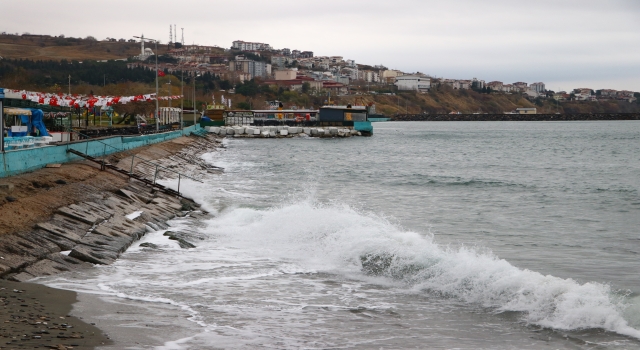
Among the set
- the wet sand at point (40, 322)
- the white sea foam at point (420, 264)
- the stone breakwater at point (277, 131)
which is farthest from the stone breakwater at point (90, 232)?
the stone breakwater at point (277, 131)

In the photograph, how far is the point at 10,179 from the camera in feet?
59.4

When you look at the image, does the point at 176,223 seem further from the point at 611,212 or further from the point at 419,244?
the point at 611,212

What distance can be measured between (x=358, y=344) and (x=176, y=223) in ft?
36.6

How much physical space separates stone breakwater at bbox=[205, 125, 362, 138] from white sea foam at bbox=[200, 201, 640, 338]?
7552cm

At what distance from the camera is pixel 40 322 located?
855 cm

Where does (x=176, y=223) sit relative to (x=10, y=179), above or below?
below

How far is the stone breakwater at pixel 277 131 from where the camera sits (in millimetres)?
96562

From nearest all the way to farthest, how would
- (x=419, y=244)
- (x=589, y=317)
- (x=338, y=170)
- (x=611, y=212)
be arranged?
(x=589, y=317) < (x=419, y=244) < (x=611, y=212) < (x=338, y=170)

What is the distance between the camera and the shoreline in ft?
27.6

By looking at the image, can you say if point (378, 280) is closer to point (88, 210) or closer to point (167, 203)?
point (88, 210)

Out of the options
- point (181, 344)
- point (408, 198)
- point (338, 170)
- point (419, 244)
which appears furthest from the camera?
point (338, 170)

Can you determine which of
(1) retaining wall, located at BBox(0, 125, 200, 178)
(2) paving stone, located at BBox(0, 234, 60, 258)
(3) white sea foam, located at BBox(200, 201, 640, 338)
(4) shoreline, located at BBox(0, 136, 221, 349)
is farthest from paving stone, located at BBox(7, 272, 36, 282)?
(1) retaining wall, located at BBox(0, 125, 200, 178)

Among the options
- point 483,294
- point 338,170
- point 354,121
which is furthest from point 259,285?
point 354,121

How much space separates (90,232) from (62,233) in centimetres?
112
